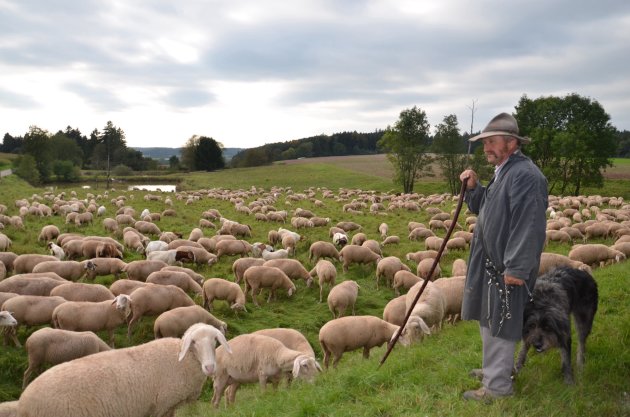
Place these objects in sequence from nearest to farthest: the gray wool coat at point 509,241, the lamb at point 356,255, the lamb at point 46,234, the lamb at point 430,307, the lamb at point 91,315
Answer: the gray wool coat at point 509,241 → the lamb at point 430,307 → the lamb at point 91,315 → the lamb at point 356,255 → the lamb at point 46,234

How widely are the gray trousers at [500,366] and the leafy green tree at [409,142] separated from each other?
4674 centimetres

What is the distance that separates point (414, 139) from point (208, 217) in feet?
103

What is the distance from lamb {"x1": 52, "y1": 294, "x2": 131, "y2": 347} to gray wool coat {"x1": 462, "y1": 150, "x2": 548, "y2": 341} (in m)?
7.06

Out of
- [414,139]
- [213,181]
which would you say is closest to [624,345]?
[414,139]

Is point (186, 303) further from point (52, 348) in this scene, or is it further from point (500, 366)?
point (500, 366)

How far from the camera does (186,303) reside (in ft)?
33.7

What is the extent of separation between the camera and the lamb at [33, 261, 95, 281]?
39.4ft

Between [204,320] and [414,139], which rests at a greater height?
[414,139]

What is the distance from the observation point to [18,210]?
1019 inches

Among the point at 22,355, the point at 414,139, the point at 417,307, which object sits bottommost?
the point at 22,355

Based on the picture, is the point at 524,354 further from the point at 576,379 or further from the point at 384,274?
the point at 384,274

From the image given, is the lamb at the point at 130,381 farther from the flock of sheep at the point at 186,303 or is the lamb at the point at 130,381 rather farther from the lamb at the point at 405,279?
the lamb at the point at 405,279

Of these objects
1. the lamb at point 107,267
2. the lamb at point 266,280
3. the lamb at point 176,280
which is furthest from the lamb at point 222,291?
the lamb at point 107,267

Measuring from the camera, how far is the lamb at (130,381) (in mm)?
4746
